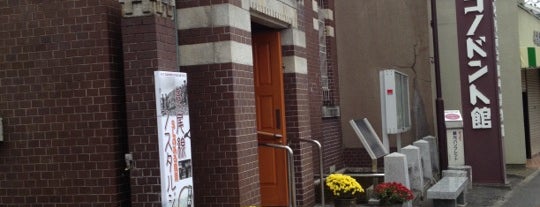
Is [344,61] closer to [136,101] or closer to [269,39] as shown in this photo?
[269,39]

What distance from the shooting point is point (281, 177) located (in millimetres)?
8516

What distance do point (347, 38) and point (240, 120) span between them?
7855 mm

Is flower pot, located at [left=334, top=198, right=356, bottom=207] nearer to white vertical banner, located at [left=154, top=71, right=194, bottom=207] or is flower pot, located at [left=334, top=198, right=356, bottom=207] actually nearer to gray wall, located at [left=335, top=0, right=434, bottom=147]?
white vertical banner, located at [left=154, top=71, right=194, bottom=207]

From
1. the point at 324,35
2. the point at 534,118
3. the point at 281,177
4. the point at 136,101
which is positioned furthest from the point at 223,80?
the point at 534,118

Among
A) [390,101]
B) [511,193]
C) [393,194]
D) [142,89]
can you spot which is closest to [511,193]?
[511,193]

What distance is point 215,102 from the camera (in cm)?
666

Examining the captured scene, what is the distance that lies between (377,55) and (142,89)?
874 cm

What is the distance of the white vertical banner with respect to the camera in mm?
5539

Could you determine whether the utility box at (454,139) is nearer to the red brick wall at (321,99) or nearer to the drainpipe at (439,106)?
the drainpipe at (439,106)

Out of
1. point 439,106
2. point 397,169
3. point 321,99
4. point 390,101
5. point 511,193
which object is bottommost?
point 511,193

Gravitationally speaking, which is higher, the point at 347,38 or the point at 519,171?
A: the point at 347,38

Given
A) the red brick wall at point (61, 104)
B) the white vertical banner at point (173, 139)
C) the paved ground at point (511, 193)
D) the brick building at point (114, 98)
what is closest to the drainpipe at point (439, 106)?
the paved ground at point (511, 193)

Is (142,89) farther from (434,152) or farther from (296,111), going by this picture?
(434,152)

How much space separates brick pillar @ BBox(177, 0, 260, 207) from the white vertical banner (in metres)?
0.59
